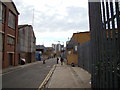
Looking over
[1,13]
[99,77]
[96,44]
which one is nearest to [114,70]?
[99,77]

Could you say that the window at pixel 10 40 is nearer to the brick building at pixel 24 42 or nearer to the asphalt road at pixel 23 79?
the brick building at pixel 24 42

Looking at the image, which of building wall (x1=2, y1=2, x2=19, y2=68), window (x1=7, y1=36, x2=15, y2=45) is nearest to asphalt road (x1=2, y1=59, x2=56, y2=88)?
building wall (x1=2, y1=2, x2=19, y2=68)

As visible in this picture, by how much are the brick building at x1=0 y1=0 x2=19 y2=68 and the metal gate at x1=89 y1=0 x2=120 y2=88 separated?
22772 mm

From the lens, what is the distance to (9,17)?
38.6 m

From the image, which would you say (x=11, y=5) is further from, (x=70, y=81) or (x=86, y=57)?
(x=70, y=81)

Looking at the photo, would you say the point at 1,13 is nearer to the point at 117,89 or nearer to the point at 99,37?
the point at 99,37

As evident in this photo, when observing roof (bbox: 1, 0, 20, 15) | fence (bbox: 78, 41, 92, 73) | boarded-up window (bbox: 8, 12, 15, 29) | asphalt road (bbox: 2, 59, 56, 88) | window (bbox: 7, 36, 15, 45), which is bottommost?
asphalt road (bbox: 2, 59, 56, 88)

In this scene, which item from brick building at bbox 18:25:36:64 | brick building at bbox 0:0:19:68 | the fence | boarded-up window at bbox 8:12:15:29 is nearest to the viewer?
the fence

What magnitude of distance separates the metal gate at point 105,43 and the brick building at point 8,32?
22.8 metres

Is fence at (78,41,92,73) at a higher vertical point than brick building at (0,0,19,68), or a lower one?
lower

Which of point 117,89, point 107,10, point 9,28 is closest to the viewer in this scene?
point 117,89

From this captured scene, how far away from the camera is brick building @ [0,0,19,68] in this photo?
34.3 meters

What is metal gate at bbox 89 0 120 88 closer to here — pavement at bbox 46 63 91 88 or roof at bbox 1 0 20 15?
pavement at bbox 46 63 91 88

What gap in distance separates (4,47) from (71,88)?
77.9ft
